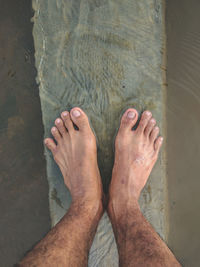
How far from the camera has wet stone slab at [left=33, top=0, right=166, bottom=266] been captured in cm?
113

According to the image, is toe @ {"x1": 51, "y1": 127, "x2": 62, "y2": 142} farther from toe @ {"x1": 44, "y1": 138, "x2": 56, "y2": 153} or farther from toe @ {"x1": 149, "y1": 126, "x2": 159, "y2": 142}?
toe @ {"x1": 149, "y1": 126, "x2": 159, "y2": 142}

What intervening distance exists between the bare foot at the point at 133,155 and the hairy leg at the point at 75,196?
10 cm

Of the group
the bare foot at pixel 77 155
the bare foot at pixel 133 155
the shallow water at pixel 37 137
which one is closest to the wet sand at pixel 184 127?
the shallow water at pixel 37 137

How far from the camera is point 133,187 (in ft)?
3.71

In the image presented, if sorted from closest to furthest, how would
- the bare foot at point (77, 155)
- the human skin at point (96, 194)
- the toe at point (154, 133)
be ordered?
1. the human skin at point (96, 194)
2. the bare foot at point (77, 155)
3. the toe at point (154, 133)

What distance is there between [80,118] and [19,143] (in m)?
0.38

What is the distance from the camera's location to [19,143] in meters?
1.27

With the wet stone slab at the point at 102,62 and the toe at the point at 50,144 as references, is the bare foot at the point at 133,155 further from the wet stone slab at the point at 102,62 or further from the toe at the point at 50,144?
the toe at the point at 50,144

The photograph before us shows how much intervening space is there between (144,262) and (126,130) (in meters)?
0.61

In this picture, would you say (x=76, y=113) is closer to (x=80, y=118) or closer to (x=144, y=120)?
(x=80, y=118)

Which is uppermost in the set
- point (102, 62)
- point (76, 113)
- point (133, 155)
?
point (102, 62)

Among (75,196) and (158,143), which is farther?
(158,143)

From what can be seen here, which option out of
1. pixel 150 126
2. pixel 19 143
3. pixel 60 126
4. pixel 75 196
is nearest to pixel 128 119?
pixel 150 126

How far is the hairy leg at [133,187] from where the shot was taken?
2.78 ft
